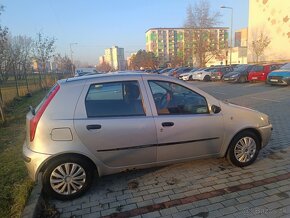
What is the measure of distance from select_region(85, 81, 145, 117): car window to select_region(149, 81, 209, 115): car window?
1.01 ft

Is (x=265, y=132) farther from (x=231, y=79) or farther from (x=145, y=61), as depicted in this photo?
(x=145, y=61)

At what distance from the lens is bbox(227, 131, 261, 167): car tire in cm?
414

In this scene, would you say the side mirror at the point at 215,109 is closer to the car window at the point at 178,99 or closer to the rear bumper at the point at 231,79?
the car window at the point at 178,99

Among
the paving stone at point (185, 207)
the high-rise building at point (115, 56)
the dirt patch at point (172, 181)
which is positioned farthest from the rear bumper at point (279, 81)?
the high-rise building at point (115, 56)

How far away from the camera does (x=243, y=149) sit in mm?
4191

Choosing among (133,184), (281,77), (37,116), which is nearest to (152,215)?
(133,184)

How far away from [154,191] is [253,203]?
1.28 meters

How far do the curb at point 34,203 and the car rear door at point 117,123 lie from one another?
2.86ft

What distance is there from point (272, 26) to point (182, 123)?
50.3m

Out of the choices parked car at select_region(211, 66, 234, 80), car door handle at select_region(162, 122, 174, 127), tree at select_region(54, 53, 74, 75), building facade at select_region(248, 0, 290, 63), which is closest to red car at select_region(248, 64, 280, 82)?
parked car at select_region(211, 66, 234, 80)

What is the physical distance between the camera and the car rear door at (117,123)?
3.39 m

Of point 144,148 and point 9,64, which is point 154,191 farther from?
point 9,64

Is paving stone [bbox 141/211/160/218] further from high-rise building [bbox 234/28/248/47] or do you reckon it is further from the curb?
high-rise building [bbox 234/28/248/47]

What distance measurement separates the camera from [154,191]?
3.62 meters
